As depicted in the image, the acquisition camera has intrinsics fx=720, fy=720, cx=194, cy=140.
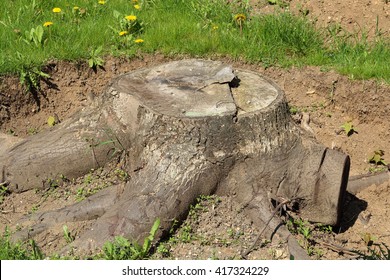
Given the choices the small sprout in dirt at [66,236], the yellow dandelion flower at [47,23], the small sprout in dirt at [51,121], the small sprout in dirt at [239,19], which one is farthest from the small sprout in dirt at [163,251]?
the small sprout in dirt at [239,19]

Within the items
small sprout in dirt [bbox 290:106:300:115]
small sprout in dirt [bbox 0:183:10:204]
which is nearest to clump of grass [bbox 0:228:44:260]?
small sprout in dirt [bbox 0:183:10:204]

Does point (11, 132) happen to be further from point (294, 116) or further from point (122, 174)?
point (294, 116)

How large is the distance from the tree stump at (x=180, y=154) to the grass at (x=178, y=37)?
3.39ft

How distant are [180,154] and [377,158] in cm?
198

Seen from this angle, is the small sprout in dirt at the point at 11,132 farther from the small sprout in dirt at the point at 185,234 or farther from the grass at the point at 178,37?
the small sprout in dirt at the point at 185,234

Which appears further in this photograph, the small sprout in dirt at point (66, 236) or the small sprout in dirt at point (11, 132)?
the small sprout in dirt at point (11, 132)

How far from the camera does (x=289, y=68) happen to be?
257 inches

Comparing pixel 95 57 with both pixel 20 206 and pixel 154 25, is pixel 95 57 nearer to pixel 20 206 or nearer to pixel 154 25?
pixel 154 25

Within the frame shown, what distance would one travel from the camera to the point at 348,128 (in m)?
6.30

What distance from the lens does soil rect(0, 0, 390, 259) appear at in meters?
4.84

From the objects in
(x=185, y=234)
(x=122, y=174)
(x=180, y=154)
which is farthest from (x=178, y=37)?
(x=185, y=234)

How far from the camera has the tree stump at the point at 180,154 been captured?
4.88m

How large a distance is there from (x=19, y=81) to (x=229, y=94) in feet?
6.57

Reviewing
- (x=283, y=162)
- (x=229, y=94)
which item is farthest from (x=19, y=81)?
(x=283, y=162)
